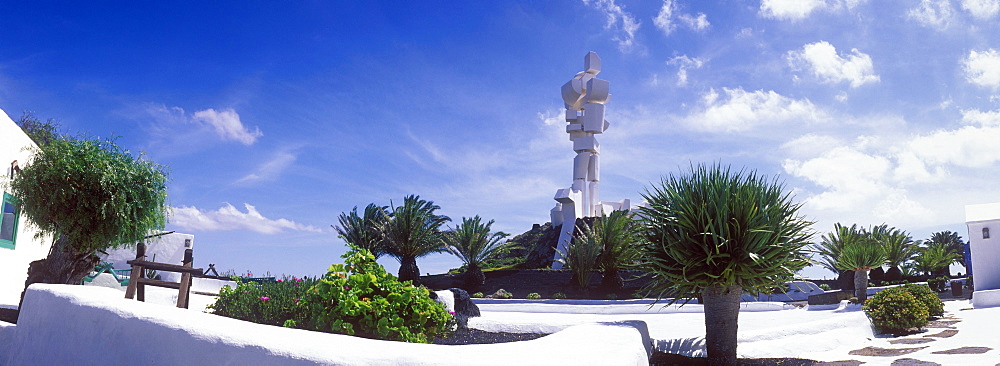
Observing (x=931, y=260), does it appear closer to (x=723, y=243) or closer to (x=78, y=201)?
(x=723, y=243)

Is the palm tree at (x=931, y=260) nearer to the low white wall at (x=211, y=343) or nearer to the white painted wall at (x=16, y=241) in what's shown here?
the low white wall at (x=211, y=343)

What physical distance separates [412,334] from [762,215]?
5042mm

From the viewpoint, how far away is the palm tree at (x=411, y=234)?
31.5 metres

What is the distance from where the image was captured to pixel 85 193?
1129 cm

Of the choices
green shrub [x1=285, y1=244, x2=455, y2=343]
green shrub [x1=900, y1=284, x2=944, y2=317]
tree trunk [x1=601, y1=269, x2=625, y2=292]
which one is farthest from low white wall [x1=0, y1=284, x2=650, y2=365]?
tree trunk [x1=601, y1=269, x2=625, y2=292]

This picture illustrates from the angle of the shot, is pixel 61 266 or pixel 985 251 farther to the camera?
pixel 985 251

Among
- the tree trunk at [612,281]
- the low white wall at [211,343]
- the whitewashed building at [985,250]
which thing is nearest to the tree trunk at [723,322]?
the low white wall at [211,343]

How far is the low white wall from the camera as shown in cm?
438

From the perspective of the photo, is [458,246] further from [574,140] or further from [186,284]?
[186,284]

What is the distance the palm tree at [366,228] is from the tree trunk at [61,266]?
21.6m

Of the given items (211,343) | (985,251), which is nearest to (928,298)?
(985,251)

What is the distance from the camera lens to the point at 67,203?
11164 mm

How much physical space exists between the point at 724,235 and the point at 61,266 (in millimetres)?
11515

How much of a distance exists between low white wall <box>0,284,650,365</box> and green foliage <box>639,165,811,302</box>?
1.32 meters
